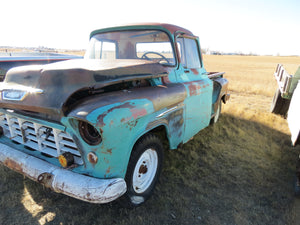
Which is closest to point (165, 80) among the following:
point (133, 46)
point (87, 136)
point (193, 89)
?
Answer: point (193, 89)

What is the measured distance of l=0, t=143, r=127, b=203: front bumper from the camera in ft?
5.68

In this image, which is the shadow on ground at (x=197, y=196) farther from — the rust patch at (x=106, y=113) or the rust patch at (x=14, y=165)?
the rust patch at (x=106, y=113)

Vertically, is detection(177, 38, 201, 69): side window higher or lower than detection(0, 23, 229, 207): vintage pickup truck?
higher

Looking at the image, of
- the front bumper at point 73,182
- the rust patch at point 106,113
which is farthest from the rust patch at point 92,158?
the rust patch at point 106,113

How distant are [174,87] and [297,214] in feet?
6.89

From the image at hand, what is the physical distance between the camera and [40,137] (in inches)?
86.2

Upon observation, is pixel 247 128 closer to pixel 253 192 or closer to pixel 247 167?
pixel 247 167

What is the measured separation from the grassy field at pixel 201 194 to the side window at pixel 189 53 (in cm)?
152

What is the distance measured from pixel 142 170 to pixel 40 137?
1167 mm

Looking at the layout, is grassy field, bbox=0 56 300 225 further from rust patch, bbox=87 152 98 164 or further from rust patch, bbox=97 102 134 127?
rust patch, bbox=97 102 134 127

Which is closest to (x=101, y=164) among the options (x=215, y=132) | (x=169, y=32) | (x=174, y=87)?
(x=174, y=87)

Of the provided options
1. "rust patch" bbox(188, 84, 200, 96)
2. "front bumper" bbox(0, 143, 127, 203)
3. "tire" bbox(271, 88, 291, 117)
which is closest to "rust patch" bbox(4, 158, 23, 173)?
"front bumper" bbox(0, 143, 127, 203)

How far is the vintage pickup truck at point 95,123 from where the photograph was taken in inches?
70.9

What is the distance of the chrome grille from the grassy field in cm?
72
